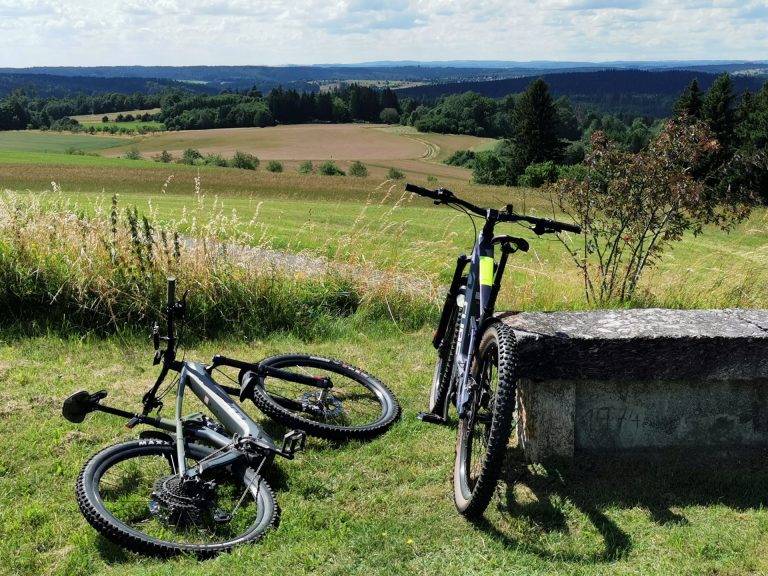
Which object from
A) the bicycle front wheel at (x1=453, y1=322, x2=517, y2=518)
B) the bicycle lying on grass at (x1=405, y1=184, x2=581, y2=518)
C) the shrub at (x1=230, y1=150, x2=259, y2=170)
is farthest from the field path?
the bicycle front wheel at (x1=453, y1=322, x2=517, y2=518)

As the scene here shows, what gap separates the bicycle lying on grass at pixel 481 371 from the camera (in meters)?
3.35

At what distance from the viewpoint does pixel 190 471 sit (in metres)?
3.65

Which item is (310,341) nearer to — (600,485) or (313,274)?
(313,274)

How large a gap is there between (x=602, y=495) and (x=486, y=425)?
74 cm

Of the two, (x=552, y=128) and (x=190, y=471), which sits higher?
(x=552, y=128)

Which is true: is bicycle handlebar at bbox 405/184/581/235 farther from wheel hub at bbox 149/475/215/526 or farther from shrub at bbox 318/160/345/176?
shrub at bbox 318/160/345/176

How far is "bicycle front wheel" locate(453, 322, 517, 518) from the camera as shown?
3.32 metres

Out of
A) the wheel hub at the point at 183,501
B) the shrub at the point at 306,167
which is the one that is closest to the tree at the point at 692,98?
the shrub at the point at 306,167

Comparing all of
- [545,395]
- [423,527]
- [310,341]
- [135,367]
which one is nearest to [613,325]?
[545,395]

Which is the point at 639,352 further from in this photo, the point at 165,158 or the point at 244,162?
the point at 165,158

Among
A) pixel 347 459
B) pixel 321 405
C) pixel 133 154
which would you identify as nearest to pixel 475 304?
pixel 347 459

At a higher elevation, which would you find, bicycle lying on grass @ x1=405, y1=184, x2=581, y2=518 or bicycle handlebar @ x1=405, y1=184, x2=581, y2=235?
bicycle handlebar @ x1=405, y1=184, x2=581, y2=235

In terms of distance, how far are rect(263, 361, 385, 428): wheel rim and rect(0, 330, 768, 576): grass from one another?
264 millimetres

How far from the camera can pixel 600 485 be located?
391 centimetres
